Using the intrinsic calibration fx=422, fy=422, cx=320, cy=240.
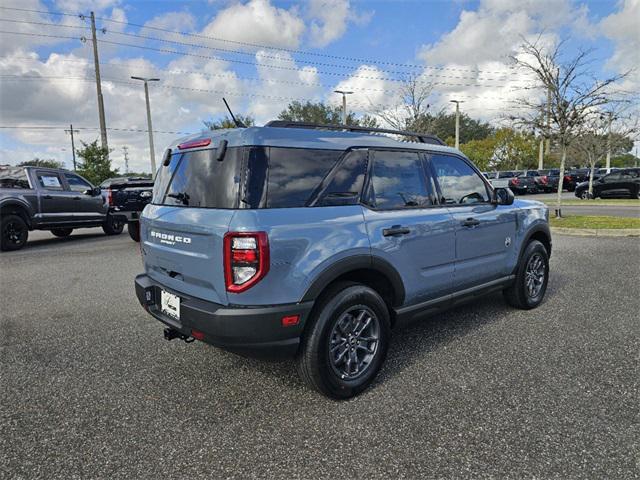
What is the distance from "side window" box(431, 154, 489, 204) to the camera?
12.2 ft

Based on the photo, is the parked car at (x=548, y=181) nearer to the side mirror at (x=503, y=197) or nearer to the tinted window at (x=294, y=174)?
the side mirror at (x=503, y=197)

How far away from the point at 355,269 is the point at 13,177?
1011cm

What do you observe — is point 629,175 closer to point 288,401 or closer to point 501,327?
point 501,327

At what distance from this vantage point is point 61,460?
7.45 feet

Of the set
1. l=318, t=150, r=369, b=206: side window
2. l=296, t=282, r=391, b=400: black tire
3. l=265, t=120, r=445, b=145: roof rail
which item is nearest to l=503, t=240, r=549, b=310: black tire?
l=265, t=120, r=445, b=145: roof rail

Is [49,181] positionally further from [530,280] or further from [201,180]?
[530,280]

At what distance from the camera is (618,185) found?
2150 centimetres

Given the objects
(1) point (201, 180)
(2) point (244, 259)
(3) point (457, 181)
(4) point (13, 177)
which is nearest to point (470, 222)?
(3) point (457, 181)

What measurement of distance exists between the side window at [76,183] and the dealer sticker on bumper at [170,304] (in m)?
9.26

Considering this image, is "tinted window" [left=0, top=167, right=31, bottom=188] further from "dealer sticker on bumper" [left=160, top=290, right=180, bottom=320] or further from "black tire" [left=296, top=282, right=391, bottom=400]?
"black tire" [left=296, top=282, right=391, bottom=400]

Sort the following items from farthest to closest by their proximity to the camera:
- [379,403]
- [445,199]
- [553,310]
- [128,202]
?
[128,202], [553,310], [445,199], [379,403]

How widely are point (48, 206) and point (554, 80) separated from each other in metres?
13.5

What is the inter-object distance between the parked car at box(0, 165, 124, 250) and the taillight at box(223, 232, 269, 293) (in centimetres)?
745

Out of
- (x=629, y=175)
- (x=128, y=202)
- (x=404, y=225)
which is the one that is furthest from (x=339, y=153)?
(x=629, y=175)
